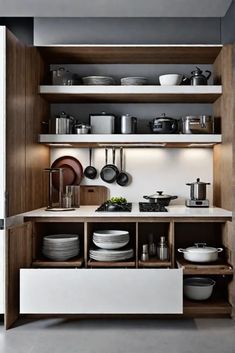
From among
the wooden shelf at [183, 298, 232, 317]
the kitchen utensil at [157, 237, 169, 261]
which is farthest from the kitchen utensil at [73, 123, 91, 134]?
the wooden shelf at [183, 298, 232, 317]

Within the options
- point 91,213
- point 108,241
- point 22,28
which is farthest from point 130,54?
point 108,241

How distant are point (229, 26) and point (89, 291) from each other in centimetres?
212

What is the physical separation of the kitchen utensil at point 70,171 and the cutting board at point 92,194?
90mm

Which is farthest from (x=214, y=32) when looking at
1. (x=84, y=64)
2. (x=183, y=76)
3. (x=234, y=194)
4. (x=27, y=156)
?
(x=27, y=156)

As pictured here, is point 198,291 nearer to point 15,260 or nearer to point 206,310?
point 206,310

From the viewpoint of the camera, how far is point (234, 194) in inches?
104

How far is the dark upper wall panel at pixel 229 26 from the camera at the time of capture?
278 cm

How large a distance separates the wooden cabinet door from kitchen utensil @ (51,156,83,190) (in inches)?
30.8

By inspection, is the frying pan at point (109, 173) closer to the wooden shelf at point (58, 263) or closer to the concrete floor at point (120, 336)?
the wooden shelf at point (58, 263)

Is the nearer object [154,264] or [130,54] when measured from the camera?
[154,264]

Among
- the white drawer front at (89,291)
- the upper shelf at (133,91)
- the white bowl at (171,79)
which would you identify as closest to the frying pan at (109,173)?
the upper shelf at (133,91)

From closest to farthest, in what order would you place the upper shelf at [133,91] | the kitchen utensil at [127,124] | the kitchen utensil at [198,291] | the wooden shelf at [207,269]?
the wooden shelf at [207,269], the kitchen utensil at [198,291], the upper shelf at [133,91], the kitchen utensil at [127,124]

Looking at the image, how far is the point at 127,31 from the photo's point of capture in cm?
315

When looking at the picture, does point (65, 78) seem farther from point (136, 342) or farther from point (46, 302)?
point (136, 342)
